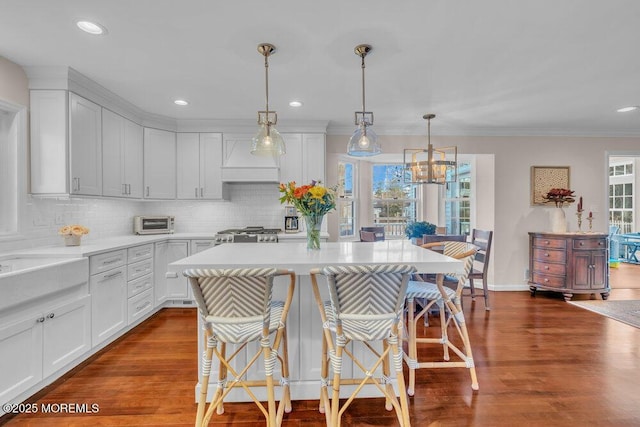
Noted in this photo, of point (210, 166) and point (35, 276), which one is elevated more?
point (210, 166)

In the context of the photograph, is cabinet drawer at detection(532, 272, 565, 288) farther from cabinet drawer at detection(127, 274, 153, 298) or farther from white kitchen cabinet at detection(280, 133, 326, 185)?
cabinet drawer at detection(127, 274, 153, 298)

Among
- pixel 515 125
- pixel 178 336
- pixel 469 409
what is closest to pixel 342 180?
pixel 515 125

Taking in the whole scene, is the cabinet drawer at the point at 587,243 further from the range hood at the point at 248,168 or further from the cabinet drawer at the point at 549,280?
the range hood at the point at 248,168

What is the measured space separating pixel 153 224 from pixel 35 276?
220cm

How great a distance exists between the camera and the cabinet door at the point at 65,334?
2.20 meters

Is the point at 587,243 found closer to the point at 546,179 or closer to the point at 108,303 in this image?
the point at 546,179

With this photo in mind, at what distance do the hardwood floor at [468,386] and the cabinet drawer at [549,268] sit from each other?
0.94m

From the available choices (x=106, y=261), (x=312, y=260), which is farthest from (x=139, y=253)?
(x=312, y=260)

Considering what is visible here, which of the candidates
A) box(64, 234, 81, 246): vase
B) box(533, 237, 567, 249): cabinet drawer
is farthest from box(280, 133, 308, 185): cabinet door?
box(533, 237, 567, 249): cabinet drawer

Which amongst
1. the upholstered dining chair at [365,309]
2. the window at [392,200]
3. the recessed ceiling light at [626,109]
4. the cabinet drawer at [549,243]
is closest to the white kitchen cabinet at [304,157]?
the window at [392,200]

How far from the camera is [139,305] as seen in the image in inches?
135

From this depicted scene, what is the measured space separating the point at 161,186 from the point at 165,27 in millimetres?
2498

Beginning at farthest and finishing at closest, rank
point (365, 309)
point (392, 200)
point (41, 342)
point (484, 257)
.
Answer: point (392, 200), point (484, 257), point (41, 342), point (365, 309)

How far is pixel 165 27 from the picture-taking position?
2.15m
